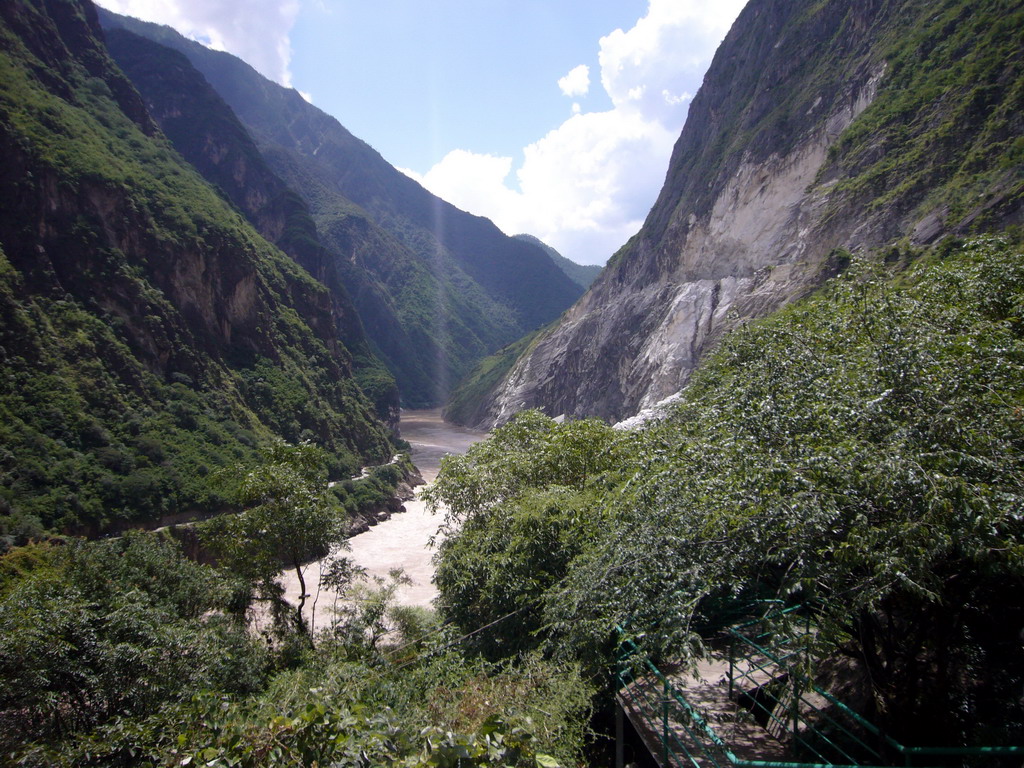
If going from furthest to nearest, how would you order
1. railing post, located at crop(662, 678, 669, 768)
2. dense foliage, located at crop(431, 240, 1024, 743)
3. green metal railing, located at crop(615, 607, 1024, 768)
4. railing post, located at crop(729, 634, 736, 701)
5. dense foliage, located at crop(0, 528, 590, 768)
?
railing post, located at crop(729, 634, 736, 701) < railing post, located at crop(662, 678, 669, 768) < green metal railing, located at crop(615, 607, 1024, 768) < dense foliage, located at crop(431, 240, 1024, 743) < dense foliage, located at crop(0, 528, 590, 768)

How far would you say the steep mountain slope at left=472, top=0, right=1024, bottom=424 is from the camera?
41.4 meters

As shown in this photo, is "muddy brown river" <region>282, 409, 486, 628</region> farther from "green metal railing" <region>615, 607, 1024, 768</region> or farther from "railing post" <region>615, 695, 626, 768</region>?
"green metal railing" <region>615, 607, 1024, 768</region>

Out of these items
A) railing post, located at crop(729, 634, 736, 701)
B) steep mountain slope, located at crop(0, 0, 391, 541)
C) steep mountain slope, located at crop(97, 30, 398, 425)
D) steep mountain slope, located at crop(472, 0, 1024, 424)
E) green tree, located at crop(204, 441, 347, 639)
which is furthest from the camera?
steep mountain slope, located at crop(97, 30, 398, 425)

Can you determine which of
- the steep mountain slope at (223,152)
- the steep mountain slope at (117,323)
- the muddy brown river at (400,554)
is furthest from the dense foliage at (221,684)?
the steep mountain slope at (223,152)

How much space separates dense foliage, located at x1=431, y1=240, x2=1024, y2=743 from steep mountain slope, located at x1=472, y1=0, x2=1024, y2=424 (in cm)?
3772

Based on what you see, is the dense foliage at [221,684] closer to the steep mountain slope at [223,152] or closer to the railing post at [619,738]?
the railing post at [619,738]

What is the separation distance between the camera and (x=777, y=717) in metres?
6.70

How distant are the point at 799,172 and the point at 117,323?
213ft

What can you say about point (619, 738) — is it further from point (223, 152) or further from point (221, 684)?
point (223, 152)

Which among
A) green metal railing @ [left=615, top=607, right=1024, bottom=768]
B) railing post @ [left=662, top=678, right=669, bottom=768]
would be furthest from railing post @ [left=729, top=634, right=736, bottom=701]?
railing post @ [left=662, top=678, right=669, bottom=768]

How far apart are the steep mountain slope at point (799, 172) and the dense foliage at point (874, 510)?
124ft

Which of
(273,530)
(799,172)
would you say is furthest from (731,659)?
(799,172)

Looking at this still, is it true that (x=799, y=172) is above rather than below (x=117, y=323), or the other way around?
above

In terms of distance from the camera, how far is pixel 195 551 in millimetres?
34312
